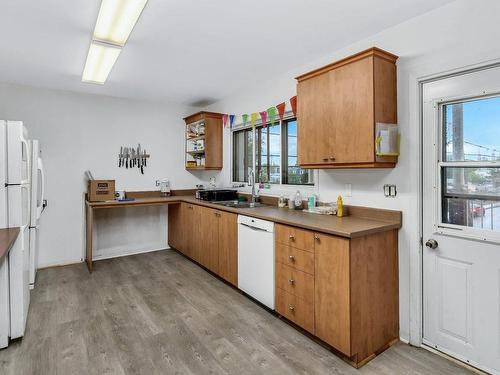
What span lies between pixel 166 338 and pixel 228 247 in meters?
1.20

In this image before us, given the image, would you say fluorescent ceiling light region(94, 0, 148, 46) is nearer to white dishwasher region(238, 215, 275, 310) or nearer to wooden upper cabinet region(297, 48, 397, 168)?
wooden upper cabinet region(297, 48, 397, 168)

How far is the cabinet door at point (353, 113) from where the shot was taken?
87.4 inches

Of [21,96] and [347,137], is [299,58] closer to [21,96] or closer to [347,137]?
[347,137]

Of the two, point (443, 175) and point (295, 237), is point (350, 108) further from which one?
point (295, 237)

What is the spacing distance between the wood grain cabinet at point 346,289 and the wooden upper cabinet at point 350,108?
2.15 feet

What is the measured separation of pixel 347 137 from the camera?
237cm

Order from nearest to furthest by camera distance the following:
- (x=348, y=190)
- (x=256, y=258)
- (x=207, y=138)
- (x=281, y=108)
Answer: (x=348, y=190) < (x=256, y=258) < (x=281, y=108) < (x=207, y=138)

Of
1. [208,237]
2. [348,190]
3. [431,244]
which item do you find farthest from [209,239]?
[431,244]

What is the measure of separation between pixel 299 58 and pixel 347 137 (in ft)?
4.03

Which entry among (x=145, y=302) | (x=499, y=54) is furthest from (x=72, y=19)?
(x=499, y=54)

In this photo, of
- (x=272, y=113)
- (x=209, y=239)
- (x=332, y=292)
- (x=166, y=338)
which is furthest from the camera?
(x=209, y=239)

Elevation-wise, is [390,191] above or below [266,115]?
below

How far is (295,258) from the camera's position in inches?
96.2

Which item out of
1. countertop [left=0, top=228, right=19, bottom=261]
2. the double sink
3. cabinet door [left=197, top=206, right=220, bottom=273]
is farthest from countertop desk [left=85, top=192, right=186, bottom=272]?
countertop [left=0, top=228, right=19, bottom=261]
